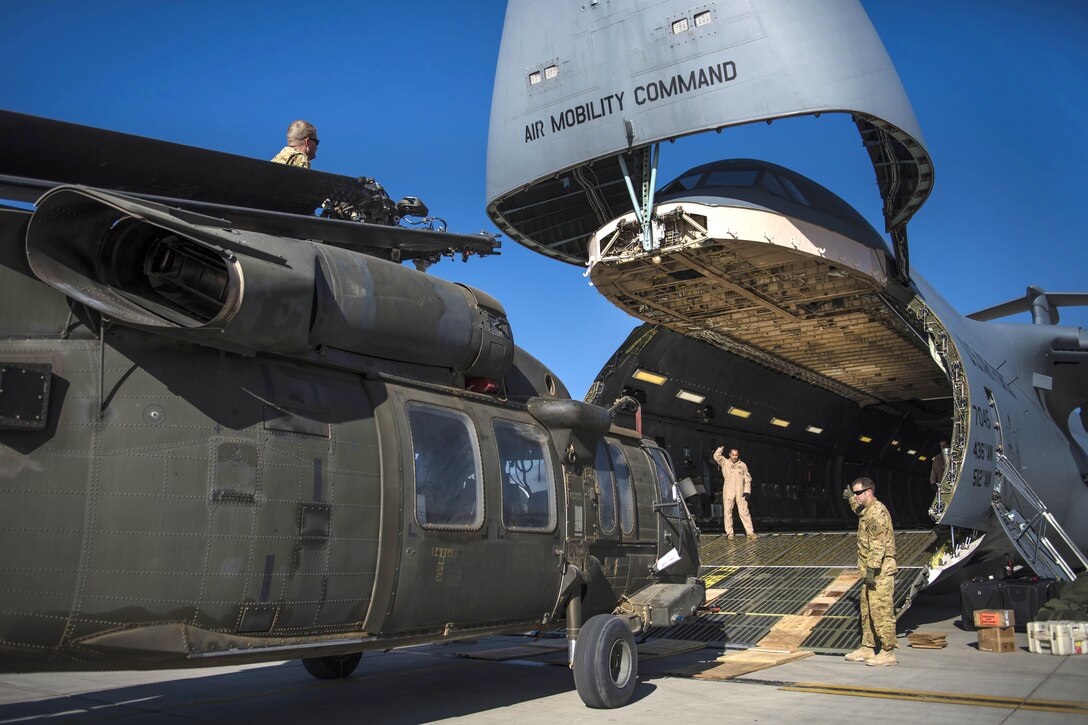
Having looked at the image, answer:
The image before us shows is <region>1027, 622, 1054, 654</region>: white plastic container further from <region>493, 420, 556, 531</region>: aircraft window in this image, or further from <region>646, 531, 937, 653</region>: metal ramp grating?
<region>493, 420, 556, 531</region>: aircraft window

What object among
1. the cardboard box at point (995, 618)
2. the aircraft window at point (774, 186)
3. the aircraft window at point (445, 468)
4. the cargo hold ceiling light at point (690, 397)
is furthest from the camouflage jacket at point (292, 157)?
the cargo hold ceiling light at point (690, 397)

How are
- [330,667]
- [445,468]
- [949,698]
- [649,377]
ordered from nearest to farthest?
[445,468]
[949,698]
[330,667]
[649,377]

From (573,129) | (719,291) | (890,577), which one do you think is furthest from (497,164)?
(890,577)

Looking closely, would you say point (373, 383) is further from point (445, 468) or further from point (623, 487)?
point (623, 487)

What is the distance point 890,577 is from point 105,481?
7867mm

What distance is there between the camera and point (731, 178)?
12844 millimetres

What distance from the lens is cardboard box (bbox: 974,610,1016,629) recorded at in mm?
9805

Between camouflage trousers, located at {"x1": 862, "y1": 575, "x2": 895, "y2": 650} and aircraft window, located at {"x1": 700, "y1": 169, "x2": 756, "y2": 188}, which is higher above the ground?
aircraft window, located at {"x1": 700, "y1": 169, "x2": 756, "y2": 188}

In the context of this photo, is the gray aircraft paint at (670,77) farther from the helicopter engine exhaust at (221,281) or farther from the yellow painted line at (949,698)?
the yellow painted line at (949,698)

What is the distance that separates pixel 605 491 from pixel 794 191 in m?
7.17

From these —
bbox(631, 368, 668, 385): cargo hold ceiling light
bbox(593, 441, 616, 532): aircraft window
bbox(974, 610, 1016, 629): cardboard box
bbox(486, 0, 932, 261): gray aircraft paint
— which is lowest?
bbox(974, 610, 1016, 629): cardboard box

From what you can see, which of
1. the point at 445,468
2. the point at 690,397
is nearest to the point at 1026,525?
the point at 690,397

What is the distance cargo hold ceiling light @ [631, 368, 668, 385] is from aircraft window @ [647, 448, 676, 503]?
7.91m

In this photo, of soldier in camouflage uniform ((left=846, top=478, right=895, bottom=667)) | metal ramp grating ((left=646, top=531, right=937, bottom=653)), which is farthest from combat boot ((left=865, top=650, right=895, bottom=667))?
metal ramp grating ((left=646, top=531, right=937, bottom=653))
